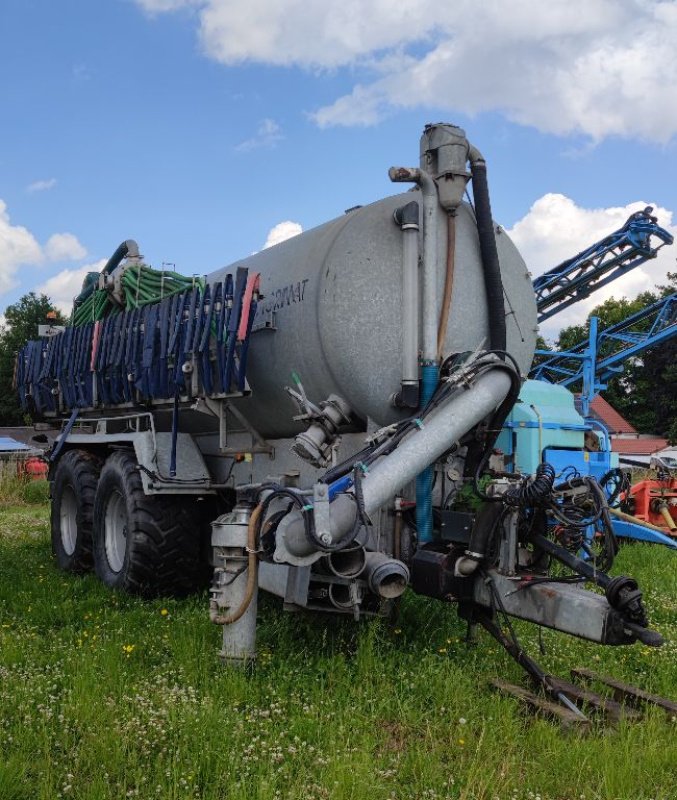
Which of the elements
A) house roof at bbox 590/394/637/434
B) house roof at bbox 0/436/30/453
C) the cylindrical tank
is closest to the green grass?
the cylindrical tank

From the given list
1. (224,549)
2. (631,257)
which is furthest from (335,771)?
(631,257)

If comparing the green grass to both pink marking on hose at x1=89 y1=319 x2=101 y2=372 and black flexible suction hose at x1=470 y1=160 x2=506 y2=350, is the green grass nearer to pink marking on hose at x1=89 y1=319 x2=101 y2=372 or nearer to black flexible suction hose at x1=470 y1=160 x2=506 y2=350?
black flexible suction hose at x1=470 y1=160 x2=506 y2=350

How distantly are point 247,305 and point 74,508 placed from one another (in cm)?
412

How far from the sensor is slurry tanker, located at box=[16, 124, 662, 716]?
14.7 feet

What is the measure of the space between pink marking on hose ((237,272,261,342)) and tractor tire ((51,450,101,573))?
10.3 feet

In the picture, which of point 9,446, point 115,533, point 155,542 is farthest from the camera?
point 9,446

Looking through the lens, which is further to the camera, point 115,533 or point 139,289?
point 139,289

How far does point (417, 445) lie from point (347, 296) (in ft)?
3.78

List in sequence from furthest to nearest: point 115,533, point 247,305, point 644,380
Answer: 1. point 644,380
2. point 115,533
3. point 247,305

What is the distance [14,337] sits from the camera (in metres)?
51.6

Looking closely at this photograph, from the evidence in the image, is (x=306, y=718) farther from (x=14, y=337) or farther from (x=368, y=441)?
(x=14, y=337)

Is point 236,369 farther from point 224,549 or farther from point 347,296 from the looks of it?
point 224,549

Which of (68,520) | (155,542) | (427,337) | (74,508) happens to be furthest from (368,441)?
(68,520)

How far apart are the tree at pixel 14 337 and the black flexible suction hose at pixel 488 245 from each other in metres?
45.0
